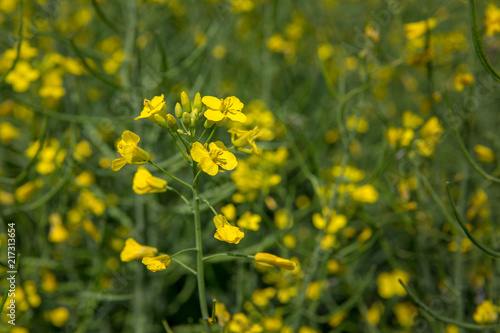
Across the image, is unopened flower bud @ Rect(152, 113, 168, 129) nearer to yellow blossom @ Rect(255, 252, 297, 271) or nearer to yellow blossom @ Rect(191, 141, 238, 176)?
yellow blossom @ Rect(191, 141, 238, 176)

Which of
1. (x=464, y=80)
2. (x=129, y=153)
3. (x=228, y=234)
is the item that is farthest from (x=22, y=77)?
Answer: (x=464, y=80)

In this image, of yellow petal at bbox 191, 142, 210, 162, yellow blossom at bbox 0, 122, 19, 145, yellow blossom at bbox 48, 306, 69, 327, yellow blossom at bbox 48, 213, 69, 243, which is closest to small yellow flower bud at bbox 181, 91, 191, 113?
yellow petal at bbox 191, 142, 210, 162

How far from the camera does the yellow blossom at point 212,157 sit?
0.84m

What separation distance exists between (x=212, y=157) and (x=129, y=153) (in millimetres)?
186

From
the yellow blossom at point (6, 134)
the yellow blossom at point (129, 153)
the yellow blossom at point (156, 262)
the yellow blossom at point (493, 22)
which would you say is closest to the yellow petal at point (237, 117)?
the yellow blossom at point (129, 153)

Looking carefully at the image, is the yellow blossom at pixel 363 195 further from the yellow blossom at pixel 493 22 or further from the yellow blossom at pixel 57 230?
the yellow blossom at pixel 57 230

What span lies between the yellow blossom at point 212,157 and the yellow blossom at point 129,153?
0.14 meters

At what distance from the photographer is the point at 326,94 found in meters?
2.86

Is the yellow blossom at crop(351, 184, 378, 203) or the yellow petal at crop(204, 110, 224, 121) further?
the yellow blossom at crop(351, 184, 378, 203)

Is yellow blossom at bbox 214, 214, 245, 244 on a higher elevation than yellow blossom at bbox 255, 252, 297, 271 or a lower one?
higher

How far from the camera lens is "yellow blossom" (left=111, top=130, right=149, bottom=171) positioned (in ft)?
→ 2.96

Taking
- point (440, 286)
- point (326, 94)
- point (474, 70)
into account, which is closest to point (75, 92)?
point (326, 94)

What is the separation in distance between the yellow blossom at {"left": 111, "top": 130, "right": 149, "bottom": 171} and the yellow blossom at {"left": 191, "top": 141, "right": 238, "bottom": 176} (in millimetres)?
145

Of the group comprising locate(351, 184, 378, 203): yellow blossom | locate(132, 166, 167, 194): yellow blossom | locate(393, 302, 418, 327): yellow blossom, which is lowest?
locate(393, 302, 418, 327): yellow blossom
